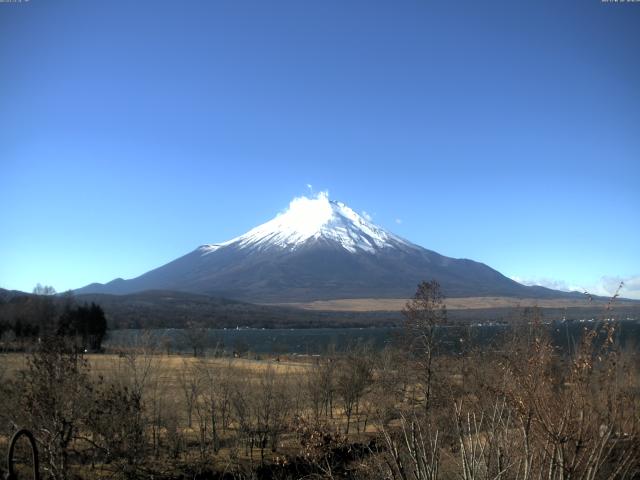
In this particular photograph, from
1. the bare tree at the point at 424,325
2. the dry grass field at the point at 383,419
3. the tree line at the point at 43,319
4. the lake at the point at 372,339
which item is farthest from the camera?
the tree line at the point at 43,319

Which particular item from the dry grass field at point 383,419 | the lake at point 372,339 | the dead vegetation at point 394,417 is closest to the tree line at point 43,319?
the lake at point 372,339

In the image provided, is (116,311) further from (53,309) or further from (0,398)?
(0,398)

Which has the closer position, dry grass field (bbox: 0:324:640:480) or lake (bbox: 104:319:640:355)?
dry grass field (bbox: 0:324:640:480)

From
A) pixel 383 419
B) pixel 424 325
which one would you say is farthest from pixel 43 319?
pixel 383 419

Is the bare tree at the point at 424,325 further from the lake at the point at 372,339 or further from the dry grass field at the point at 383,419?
the lake at the point at 372,339

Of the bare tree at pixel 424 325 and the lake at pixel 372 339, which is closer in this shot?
the lake at pixel 372 339

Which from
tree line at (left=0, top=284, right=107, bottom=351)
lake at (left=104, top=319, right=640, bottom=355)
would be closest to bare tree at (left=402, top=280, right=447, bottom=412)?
lake at (left=104, top=319, right=640, bottom=355)

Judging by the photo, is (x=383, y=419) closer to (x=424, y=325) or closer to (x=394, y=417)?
(x=394, y=417)

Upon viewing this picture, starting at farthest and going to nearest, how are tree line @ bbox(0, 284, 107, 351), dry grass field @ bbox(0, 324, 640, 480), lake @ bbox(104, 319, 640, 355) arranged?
tree line @ bbox(0, 284, 107, 351)
lake @ bbox(104, 319, 640, 355)
dry grass field @ bbox(0, 324, 640, 480)

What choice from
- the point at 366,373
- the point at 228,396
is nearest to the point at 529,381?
the point at 228,396

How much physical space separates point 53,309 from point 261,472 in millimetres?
86323

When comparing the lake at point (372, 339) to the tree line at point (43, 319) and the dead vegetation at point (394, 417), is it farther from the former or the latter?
the tree line at point (43, 319)

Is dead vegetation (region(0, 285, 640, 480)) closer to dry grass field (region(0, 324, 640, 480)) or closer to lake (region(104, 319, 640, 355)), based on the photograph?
dry grass field (region(0, 324, 640, 480))

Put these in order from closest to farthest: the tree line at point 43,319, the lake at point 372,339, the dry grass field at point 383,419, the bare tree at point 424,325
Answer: the dry grass field at point 383,419
the lake at point 372,339
the bare tree at point 424,325
the tree line at point 43,319
